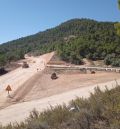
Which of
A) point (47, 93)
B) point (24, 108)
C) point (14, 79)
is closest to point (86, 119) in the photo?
point (24, 108)

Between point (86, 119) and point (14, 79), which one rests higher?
point (86, 119)

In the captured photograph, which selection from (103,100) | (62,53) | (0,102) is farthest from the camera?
(62,53)

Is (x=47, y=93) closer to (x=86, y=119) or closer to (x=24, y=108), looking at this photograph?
(x=24, y=108)

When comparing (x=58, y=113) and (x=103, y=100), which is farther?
(x=103, y=100)

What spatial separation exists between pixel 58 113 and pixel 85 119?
1.29 metres

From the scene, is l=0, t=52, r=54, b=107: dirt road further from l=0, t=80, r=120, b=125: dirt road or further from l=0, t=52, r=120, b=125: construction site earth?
l=0, t=80, r=120, b=125: dirt road

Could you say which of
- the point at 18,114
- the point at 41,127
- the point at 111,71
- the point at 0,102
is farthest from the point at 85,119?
the point at 111,71

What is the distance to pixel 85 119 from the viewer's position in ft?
32.6

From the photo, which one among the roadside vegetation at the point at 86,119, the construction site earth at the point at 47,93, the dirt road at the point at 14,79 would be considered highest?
the roadside vegetation at the point at 86,119

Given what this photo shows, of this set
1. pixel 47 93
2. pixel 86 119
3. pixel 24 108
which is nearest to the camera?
pixel 86 119

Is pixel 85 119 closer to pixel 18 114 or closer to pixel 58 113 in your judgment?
pixel 58 113

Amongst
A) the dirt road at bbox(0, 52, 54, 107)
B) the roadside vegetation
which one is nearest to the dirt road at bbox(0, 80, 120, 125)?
the dirt road at bbox(0, 52, 54, 107)

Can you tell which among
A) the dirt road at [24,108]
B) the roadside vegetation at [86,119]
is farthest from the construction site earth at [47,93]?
the roadside vegetation at [86,119]

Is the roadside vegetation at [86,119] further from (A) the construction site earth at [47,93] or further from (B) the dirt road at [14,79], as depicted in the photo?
(B) the dirt road at [14,79]
